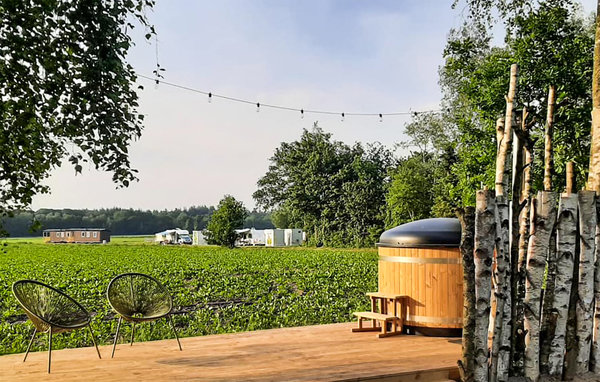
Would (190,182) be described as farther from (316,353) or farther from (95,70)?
(95,70)

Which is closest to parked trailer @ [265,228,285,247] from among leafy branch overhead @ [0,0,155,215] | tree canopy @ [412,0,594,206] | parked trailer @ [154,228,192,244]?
parked trailer @ [154,228,192,244]

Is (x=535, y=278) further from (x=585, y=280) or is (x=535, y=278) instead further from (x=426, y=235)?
(x=426, y=235)

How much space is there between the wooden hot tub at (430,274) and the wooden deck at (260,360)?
0.61 ft

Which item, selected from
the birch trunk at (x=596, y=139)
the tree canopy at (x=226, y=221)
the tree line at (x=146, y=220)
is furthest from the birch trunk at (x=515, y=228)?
the tree line at (x=146, y=220)

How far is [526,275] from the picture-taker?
4.44 m

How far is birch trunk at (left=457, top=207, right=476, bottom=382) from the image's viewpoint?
4.09 metres

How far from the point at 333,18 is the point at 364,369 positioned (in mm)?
11128

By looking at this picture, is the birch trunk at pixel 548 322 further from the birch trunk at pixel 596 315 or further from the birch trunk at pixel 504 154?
the birch trunk at pixel 504 154

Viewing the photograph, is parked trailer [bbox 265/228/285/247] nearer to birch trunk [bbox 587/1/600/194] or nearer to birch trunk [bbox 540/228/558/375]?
birch trunk [bbox 587/1/600/194]

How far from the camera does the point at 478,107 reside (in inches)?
501

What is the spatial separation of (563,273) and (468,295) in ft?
3.15

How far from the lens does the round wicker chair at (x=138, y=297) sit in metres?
5.12

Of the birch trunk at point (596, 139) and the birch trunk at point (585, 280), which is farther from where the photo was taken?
the birch trunk at point (596, 139)

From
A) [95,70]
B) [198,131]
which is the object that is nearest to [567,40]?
[198,131]
